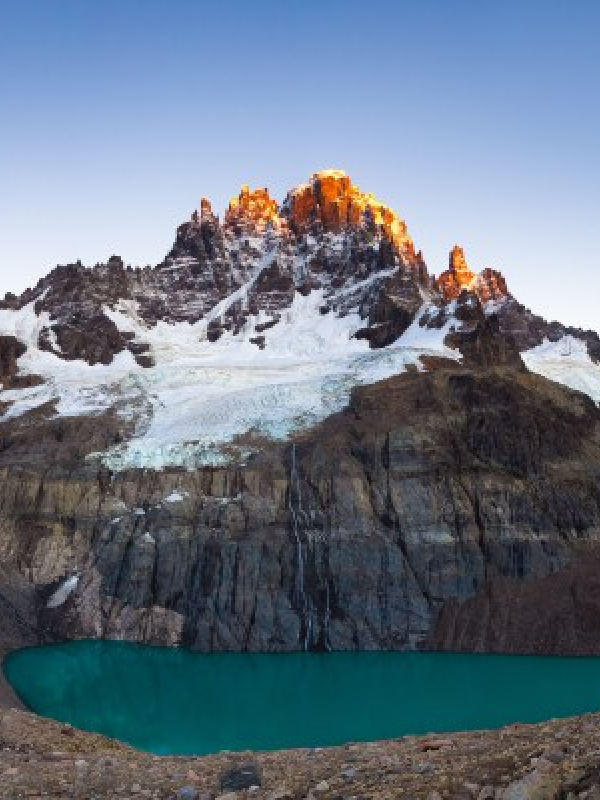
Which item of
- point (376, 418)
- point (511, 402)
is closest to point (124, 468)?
point (376, 418)

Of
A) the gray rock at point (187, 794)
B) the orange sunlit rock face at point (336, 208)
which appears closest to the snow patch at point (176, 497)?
the gray rock at point (187, 794)

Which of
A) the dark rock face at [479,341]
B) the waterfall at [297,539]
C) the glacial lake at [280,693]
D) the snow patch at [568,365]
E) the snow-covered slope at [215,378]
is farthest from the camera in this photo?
the snow patch at [568,365]

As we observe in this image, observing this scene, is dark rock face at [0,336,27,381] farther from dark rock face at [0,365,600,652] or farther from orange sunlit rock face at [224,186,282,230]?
orange sunlit rock face at [224,186,282,230]

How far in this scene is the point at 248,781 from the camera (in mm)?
15109

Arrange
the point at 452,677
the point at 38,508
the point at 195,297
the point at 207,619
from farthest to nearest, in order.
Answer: the point at 195,297
the point at 38,508
the point at 207,619
the point at 452,677

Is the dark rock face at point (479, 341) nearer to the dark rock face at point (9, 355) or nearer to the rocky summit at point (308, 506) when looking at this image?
the rocky summit at point (308, 506)

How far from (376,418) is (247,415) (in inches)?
630

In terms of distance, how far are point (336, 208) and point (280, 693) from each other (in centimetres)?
14008

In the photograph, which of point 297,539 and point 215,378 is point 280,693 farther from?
point 215,378

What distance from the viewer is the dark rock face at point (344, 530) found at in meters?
81.6

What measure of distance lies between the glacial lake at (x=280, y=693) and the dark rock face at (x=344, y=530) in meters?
3.80

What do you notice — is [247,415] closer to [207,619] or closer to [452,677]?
[207,619]

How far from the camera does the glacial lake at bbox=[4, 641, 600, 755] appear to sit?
48844 millimetres

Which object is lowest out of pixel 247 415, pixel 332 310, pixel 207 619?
pixel 207 619
